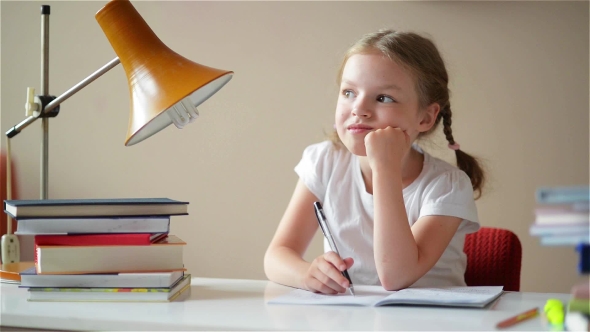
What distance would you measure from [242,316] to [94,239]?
0.27 m

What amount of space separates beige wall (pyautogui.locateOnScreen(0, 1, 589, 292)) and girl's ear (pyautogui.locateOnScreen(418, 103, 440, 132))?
2.67 feet

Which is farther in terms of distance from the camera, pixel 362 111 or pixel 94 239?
pixel 362 111

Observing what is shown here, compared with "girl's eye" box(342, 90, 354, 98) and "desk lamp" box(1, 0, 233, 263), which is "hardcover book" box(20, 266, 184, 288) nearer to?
"desk lamp" box(1, 0, 233, 263)

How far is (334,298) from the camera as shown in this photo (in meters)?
1.01

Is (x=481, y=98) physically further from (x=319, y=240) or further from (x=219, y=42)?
(x=219, y=42)

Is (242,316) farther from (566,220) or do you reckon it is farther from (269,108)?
(269,108)

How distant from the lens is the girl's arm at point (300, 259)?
1.07m

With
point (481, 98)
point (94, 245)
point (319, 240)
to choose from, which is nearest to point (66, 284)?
point (94, 245)

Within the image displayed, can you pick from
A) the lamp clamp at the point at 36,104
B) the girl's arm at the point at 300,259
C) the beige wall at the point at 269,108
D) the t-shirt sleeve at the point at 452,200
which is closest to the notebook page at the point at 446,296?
the girl's arm at the point at 300,259

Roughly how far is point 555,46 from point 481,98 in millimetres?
281

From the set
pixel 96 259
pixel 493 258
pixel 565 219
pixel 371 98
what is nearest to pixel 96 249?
pixel 96 259

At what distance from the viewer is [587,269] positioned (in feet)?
1.82

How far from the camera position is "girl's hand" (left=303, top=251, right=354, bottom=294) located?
105 cm

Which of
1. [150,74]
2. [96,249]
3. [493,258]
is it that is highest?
[150,74]
